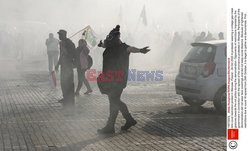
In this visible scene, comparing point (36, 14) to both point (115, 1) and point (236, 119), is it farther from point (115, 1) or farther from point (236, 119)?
point (236, 119)

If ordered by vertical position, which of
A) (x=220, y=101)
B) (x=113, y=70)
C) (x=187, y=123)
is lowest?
(x=187, y=123)

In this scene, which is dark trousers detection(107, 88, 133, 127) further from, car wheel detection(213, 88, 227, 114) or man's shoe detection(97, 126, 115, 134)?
car wheel detection(213, 88, 227, 114)

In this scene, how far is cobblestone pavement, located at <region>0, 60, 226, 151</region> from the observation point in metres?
6.77

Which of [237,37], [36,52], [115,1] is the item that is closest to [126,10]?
[115,1]

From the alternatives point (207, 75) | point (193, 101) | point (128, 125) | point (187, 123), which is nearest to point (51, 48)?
point (193, 101)

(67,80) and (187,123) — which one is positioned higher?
(67,80)

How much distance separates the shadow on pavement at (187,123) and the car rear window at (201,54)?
107cm

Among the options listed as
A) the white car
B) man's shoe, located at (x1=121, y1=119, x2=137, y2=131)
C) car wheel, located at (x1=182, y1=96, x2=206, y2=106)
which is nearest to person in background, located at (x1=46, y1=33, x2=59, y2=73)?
car wheel, located at (x1=182, y1=96, x2=206, y2=106)

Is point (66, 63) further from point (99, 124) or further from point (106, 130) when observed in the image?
point (106, 130)

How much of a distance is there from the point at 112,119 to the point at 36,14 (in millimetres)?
50586

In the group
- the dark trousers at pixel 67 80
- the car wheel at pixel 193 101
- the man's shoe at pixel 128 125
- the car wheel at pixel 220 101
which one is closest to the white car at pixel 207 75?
the car wheel at pixel 220 101

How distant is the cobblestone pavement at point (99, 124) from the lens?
6773mm

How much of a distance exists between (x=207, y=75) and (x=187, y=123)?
51.3 inches

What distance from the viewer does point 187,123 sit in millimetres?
8414
